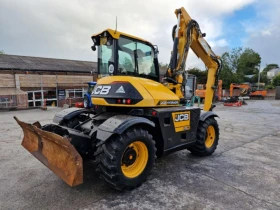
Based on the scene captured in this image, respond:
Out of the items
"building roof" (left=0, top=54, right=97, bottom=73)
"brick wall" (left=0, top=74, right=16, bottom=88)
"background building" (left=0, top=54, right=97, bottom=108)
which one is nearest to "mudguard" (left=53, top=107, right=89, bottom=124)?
"background building" (left=0, top=54, right=97, bottom=108)

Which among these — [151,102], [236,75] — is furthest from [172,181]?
[236,75]

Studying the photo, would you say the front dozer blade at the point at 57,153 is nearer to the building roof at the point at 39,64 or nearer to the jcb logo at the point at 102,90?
the jcb logo at the point at 102,90

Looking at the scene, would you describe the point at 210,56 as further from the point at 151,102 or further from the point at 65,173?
the point at 65,173

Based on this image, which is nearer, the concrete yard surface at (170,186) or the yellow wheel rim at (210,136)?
the concrete yard surface at (170,186)

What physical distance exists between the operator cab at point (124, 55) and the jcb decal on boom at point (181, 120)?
0.91 m

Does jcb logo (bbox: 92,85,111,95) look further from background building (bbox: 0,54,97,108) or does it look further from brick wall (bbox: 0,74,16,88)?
brick wall (bbox: 0,74,16,88)

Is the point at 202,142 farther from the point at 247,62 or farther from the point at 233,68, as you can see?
the point at 247,62

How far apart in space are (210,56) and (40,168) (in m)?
4.85

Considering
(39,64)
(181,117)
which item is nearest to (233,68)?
(39,64)

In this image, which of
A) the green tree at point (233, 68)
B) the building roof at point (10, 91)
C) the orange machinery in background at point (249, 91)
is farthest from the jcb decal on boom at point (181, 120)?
the green tree at point (233, 68)

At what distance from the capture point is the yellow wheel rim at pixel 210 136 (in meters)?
4.83

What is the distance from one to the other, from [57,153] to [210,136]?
138 inches

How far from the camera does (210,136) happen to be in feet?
16.0

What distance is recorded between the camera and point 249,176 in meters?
3.63
